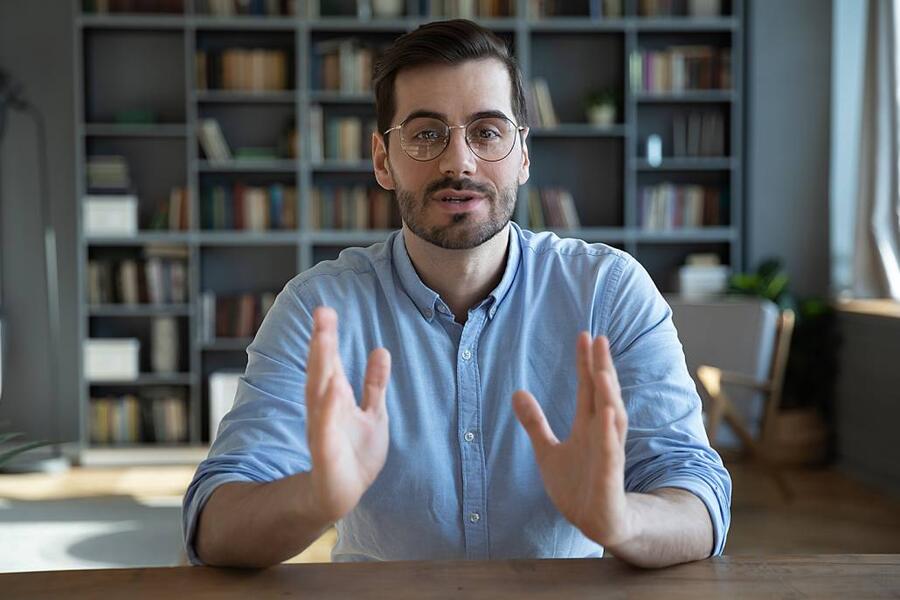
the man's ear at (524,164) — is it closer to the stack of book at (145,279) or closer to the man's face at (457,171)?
the man's face at (457,171)

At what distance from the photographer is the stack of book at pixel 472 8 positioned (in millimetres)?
5781

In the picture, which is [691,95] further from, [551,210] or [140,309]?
[140,309]

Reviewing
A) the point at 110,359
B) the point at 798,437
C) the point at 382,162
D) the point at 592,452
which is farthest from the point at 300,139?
the point at 592,452

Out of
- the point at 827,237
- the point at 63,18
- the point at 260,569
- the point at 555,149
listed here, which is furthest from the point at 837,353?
the point at 260,569

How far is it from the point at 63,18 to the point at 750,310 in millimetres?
3670

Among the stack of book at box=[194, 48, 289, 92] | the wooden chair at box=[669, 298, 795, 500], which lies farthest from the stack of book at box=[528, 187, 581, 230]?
the stack of book at box=[194, 48, 289, 92]

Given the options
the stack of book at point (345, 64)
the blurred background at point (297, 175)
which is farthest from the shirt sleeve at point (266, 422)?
the stack of book at point (345, 64)

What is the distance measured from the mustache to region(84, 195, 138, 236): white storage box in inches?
170

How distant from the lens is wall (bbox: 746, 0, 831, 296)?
225 inches

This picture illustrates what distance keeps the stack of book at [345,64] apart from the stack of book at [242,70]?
0.20 meters

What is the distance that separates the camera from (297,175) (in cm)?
576

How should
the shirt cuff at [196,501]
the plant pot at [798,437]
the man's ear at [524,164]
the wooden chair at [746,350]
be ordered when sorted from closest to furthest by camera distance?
the shirt cuff at [196,501] < the man's ear at [524,164] < the wooden chair at [746,350] < the plant pot at [798,437]

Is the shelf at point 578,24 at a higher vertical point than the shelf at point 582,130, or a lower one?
higher

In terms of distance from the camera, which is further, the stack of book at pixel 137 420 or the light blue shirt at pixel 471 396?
the stack of book at pixel 137 420
